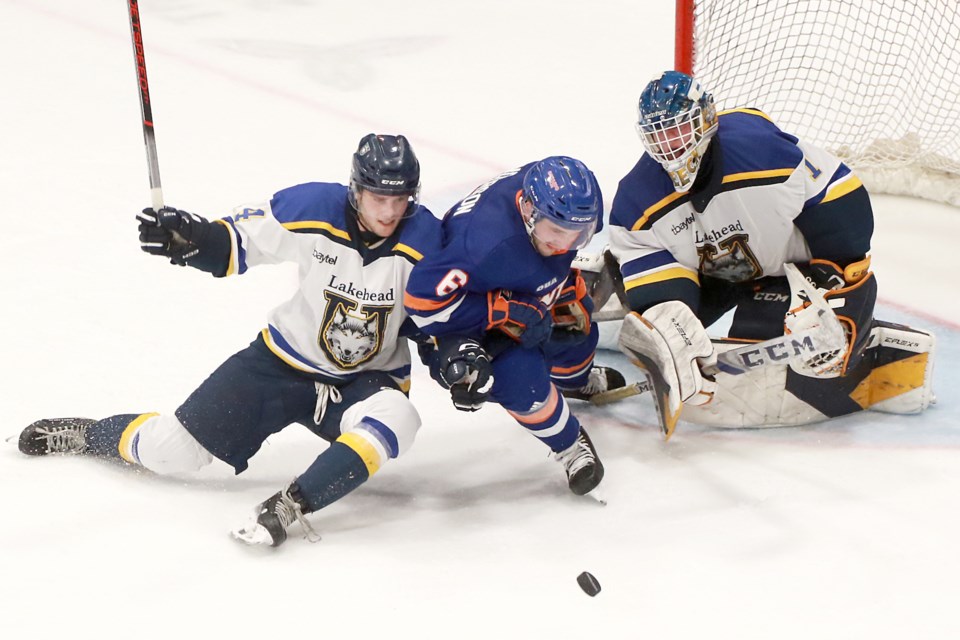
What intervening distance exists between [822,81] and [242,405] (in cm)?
251

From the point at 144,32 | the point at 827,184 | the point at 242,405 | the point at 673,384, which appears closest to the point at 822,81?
the point at 827,184

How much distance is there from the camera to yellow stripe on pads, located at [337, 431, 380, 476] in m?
2.37

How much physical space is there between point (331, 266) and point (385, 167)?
0.89 ft

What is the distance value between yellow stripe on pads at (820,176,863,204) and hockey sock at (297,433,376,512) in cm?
126

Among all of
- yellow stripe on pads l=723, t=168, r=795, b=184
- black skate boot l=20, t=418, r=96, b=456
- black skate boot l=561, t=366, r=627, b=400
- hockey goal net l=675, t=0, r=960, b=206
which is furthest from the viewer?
hockey goal net l=675, t=0, r=960, b=206

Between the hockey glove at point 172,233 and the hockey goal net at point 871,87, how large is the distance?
216 cm

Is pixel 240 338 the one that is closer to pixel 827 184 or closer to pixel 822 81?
pixel 827 184

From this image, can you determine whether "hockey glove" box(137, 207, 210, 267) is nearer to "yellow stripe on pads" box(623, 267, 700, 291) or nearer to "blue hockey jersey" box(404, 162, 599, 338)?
"blue hockey jersey" box(404, 162, 599, 338)

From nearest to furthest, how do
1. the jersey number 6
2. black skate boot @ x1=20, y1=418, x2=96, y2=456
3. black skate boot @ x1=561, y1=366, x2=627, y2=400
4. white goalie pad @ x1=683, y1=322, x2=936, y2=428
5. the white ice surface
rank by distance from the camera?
1. the white ice surface
2. the jersey number 6
3. black skate boot @ x1=20, y1=418, x2=96, y2=456
4. white goalie pad @ x1=683, y1=322, x2=936, y2=428
5. black skate boot @ x1=561, y1=366, x2=627, y2=400

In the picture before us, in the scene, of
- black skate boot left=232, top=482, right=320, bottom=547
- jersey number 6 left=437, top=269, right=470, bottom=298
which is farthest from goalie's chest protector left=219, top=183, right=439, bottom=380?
black skate boot left=232, top=482, right=320, bottom=547

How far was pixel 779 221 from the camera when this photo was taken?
110 inches

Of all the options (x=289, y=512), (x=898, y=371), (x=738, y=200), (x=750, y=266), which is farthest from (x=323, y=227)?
Answer: (x=898, y=371)

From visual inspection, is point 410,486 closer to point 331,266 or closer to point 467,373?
point 467,373

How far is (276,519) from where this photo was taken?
2312 mm
